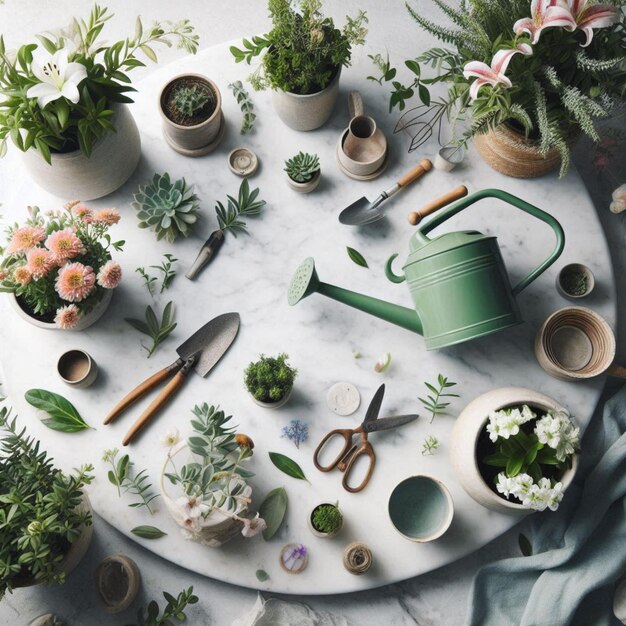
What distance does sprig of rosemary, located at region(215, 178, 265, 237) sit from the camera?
137 centimetres

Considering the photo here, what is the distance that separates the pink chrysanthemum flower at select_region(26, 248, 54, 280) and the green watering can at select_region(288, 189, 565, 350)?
46 centimetres

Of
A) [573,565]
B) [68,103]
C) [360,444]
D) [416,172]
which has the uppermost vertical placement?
[68,103]

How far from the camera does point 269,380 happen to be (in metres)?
1.24

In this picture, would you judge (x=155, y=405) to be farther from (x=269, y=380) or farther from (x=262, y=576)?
(x=262, y=576)

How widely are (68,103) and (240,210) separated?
1.29 ft

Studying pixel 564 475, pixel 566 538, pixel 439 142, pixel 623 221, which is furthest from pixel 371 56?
pixel 566 538

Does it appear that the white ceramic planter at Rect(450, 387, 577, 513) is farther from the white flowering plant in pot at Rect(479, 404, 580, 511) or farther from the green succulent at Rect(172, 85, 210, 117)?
the green succulent at Rect(172, 85, 210, 117)

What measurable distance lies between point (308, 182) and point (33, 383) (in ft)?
2.27

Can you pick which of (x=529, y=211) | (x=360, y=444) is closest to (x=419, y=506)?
(x=360, y=444)

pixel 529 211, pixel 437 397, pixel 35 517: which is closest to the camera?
pixel 35 517

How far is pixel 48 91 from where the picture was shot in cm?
111

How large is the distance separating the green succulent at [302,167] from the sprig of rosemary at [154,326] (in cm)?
38

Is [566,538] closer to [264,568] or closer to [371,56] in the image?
[264,568]

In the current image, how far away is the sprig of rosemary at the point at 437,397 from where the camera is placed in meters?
1.29
